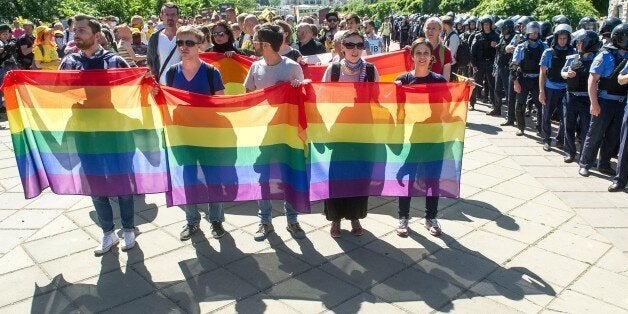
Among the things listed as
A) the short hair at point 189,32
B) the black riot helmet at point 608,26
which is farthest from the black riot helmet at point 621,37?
the short hair at point 189,32

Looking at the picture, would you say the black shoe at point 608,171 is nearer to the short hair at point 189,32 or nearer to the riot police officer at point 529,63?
the riot police officer at point 529,63

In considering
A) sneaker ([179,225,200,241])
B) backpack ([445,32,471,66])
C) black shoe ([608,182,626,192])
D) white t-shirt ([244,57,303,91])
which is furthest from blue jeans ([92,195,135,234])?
backpack ([445,32,471,66])

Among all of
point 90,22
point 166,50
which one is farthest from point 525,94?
point 90,22

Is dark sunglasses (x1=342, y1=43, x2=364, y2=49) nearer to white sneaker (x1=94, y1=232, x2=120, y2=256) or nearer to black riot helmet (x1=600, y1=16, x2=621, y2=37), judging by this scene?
white sneaker (x1=94, y1=232, x2=120, y2=256)

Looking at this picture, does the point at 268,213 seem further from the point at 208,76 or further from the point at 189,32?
the point at 189,32

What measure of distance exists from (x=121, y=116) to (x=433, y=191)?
9.34 ft

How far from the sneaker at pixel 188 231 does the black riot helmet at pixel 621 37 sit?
215 inches

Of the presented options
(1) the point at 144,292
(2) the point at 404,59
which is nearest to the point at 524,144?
(2) the point at 404,59

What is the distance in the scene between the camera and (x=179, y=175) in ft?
14.6

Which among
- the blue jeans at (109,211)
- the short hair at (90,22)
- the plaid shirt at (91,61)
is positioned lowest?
the blue jeans at (109,211)

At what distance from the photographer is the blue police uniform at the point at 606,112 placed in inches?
250

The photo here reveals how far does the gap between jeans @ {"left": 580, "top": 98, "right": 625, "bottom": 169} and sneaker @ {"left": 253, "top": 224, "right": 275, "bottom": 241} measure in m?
4.55

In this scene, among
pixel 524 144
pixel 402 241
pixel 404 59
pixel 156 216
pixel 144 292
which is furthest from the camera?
pixel 524 144

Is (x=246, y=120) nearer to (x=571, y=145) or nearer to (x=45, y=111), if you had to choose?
(x=45, y=111)
